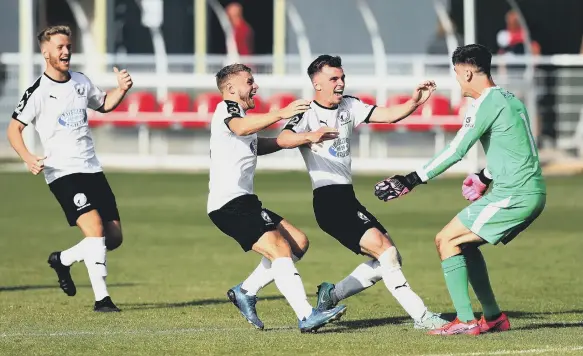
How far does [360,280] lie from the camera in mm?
10836

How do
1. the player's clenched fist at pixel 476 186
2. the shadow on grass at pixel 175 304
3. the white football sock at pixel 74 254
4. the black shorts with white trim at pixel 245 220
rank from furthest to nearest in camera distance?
the shadow on grass at pixel 175 304 < the white football sock at pixel 74 254 < the black shorts with white trim at pixel 245 220 < the player's clenched fist at pixel 476 186

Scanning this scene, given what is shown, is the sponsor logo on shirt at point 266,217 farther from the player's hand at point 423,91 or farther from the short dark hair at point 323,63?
the player's hand at point 423,91

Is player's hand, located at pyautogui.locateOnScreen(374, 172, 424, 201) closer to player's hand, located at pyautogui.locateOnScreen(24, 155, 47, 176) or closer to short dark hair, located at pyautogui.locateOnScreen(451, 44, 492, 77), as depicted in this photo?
short dark hair, located at pyautogui.locateOnScreen(451, 44, 492, 77)

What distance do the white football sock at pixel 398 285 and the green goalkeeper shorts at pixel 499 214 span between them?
2.16 feet

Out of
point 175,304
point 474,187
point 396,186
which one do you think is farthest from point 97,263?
point 474,187

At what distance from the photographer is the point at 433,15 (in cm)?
3191

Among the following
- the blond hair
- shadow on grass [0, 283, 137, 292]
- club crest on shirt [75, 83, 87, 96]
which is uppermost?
the blond hair

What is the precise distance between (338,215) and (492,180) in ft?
3.62

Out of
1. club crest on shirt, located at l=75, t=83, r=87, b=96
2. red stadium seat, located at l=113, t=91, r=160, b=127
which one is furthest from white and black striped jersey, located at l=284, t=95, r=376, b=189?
red stadium seat, located at l=113, t=91, r=160, b=127

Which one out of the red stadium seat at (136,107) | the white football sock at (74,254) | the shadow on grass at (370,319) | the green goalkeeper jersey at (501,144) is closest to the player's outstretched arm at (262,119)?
A: the green goalkeeper jersey at (501,144)

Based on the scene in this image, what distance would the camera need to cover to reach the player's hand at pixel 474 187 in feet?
34.1

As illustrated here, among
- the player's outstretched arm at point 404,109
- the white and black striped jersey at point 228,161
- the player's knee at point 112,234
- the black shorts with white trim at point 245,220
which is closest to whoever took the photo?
the black shorts with white trim at point 245,220

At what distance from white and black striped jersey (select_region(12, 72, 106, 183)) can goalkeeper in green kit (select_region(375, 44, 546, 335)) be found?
121 inches

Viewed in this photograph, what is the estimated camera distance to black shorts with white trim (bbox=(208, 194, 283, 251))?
10.5 metres
